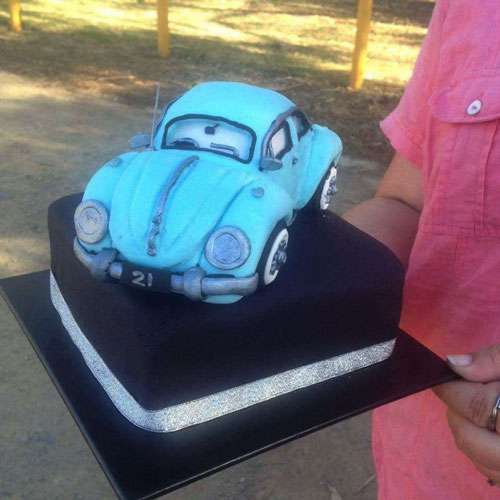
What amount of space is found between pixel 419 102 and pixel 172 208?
490mm

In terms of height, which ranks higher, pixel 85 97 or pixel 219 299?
pixel 219 299

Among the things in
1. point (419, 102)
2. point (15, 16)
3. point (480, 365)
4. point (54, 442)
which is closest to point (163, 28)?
point (15, 16)

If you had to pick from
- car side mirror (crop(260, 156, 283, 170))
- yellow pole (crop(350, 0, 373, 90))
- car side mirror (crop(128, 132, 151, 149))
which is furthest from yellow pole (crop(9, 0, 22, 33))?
car side mirror (crop(260, 156, 283, 170))

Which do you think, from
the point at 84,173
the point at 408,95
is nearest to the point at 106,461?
the point at 408,95

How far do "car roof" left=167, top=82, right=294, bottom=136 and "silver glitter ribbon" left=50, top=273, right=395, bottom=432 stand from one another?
0.26m

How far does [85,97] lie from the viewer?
3.11 metres

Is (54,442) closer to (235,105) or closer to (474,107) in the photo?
(235,105)

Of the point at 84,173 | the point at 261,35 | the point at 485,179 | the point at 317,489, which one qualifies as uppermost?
the point at 485,179

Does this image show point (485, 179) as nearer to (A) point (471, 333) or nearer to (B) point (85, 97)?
(A) point (471, 333)

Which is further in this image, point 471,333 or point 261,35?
point 261,35

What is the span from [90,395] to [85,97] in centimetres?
273

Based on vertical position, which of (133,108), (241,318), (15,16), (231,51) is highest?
(241,318)

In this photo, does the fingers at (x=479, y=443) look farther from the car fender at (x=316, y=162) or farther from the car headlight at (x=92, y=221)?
the car headlight at (x=92, y=221)

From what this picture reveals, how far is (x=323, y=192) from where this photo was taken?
0.78 metres
